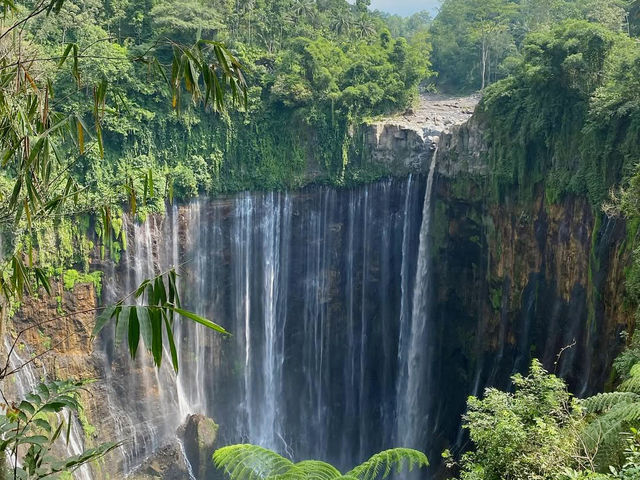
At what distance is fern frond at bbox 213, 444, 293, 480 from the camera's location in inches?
268

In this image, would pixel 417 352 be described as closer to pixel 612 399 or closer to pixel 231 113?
pixel 231 113

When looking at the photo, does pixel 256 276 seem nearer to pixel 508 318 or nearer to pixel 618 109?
pixel 508 318

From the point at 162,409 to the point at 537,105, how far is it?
14.2 m

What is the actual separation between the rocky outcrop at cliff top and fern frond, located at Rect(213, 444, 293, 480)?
48.5ft

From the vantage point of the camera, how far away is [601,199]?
50.4 ft

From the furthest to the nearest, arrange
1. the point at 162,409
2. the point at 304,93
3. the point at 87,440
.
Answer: the point at 304,93 < the point at 162,409 < the point at 87,440

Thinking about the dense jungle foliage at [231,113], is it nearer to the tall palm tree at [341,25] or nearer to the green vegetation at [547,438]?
the tall palm tree at [341,25]

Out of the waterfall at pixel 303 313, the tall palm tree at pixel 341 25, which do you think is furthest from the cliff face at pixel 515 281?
the tall palm tree at pixel 341 25

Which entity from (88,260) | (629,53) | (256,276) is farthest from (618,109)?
(88,260)

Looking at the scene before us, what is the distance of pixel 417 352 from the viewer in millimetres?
22219

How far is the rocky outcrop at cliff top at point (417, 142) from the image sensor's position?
67.2 feet

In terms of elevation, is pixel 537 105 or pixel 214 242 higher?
pixel 537 105

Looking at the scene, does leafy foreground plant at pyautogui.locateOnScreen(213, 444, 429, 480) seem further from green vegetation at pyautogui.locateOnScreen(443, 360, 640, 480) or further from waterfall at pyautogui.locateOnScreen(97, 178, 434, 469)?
waterfall at pyautogui.locateOnScreen(97, 178, 434, 469)

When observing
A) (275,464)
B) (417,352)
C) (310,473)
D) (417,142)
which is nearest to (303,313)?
(417,352)
